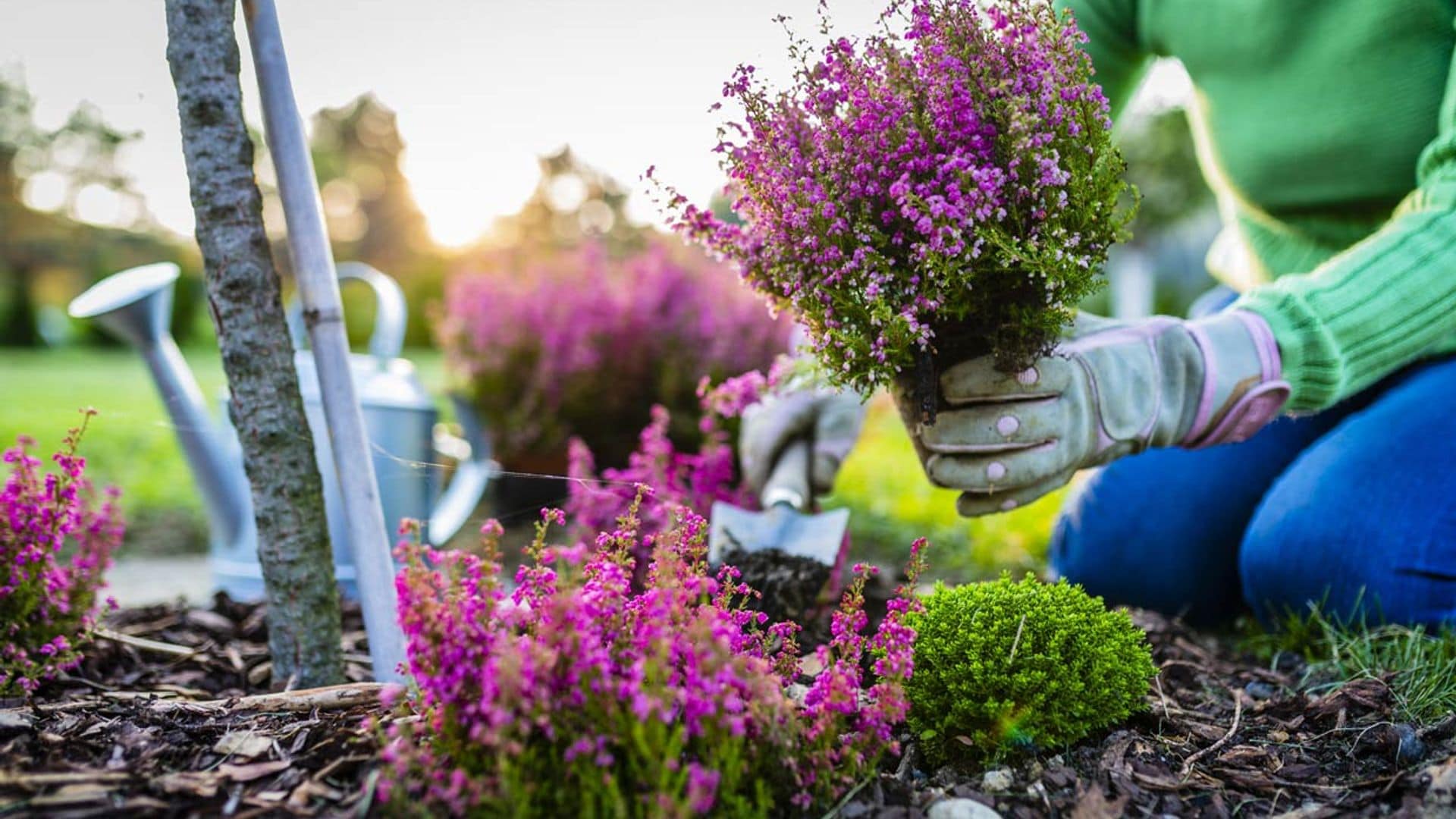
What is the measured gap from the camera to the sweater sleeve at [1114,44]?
89.7 inches

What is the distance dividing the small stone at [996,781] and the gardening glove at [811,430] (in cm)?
107

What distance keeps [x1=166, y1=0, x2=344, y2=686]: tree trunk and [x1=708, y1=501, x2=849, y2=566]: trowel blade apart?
2.26 feet

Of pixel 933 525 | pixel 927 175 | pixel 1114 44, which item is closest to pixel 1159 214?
pixel 933 525

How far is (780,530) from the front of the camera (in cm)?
193

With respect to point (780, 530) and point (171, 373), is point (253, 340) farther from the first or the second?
point (780, 530)

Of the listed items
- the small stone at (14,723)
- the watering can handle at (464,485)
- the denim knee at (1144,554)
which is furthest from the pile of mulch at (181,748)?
the denim knee at (1144,554)

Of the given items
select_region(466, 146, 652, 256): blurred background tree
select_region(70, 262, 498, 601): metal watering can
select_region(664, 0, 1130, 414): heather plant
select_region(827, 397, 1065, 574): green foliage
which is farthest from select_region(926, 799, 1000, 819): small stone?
select_region(466, 146, 652, 256): blurred background tree

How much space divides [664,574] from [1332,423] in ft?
6.52

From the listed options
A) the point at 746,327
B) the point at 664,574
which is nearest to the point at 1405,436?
the point at 664,574

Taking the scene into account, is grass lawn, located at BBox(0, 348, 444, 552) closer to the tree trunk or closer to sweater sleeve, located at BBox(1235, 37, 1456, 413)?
the tree trunk

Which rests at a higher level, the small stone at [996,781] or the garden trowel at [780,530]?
the garden trowel at [780,530]

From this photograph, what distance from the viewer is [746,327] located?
402 cm

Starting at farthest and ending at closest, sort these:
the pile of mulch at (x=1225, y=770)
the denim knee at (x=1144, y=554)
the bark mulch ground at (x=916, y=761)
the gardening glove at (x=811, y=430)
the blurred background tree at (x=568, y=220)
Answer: the blurred background tree at (x=568, y=220) < the denim knee at (x=1144, y=554) < the gardening glove at (x=811, y=430) < the pile of mulch at (x=1225, y=770) < the bark mulch ground at (x=916, y=761)

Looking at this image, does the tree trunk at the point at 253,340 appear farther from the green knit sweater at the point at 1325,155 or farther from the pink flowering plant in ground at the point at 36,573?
the green knit sweater at the point at 1325,155
